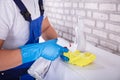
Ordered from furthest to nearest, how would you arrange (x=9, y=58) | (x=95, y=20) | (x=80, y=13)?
(x=80, y=13), (x=95, y=20), (x=9, y=58)

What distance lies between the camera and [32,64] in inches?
53.0

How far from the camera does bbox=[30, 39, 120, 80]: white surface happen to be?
1182mm

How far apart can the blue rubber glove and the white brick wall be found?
2.14 feet

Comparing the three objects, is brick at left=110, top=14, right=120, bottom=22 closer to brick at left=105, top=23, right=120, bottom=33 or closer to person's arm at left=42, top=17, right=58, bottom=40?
brick at left=105, top=23, right=120, bottom=33

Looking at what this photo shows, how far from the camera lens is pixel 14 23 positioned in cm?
118

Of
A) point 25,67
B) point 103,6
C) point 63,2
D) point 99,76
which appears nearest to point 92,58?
point 99,76

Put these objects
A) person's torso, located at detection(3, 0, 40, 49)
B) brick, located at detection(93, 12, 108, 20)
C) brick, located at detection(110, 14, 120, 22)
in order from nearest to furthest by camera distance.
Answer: person's torso, located at detection(3, 0, 40, 49) → brick, located at detection(110, 14, 120, 22) → brick, located at detection(93, 12, 108, 20)

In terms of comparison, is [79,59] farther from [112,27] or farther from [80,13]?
[80,13]

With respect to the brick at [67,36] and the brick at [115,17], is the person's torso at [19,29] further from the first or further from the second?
the brick at [67,36]

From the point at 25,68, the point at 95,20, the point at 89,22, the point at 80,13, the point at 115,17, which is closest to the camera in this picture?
the point at 25,68

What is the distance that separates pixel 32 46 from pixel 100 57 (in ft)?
2.05

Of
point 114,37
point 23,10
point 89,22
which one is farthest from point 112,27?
point 23,10

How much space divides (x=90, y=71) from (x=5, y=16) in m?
0.65

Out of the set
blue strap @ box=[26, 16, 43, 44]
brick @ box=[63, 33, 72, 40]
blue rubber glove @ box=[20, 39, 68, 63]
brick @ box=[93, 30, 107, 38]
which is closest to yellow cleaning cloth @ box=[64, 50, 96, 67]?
blue rubber glove @ box=[20, 39, 68, 63]
